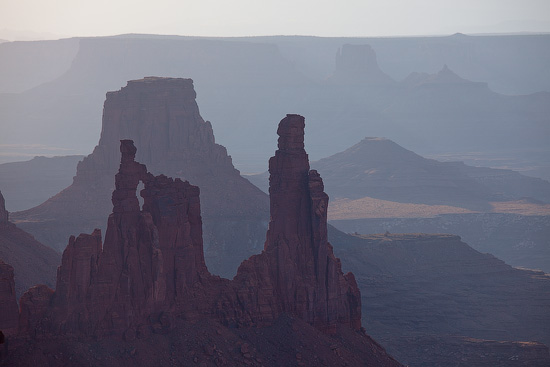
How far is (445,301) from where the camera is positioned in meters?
111

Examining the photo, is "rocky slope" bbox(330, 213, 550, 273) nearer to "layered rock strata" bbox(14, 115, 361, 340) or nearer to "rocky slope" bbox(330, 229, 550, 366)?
"rocky slope" bbox(330, 229, 550, 366)

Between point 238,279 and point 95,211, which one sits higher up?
point 95,211

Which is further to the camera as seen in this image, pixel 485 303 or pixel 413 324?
pixel 485 303

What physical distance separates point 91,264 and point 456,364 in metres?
38.4

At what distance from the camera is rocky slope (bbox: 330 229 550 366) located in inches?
3524

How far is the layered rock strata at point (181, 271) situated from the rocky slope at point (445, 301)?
27702 mm

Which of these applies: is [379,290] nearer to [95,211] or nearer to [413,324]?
[413,324]

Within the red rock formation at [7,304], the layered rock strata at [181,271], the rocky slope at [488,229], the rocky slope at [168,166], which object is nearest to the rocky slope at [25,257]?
the layered rock strata at [181,271]

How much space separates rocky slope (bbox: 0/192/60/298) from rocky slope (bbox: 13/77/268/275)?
22883 mm

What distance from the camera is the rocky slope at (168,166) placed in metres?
111

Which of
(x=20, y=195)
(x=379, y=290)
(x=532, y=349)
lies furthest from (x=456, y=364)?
(x=20, y=195)

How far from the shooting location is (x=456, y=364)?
86250 millimetres

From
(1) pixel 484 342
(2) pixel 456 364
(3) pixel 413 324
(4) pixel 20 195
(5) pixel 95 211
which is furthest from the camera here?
(4) pixel 20 195

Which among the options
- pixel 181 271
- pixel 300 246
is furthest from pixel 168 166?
pixel 181 271
